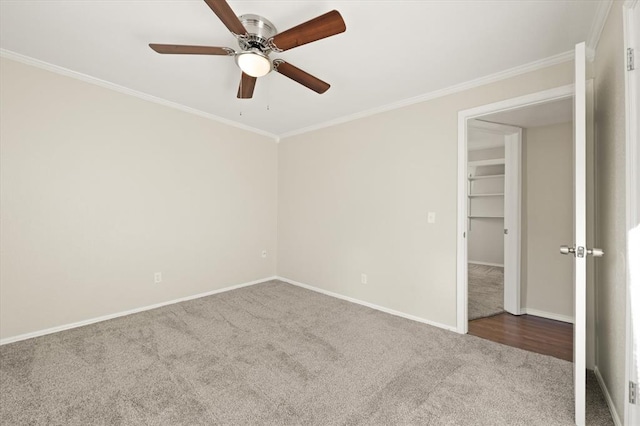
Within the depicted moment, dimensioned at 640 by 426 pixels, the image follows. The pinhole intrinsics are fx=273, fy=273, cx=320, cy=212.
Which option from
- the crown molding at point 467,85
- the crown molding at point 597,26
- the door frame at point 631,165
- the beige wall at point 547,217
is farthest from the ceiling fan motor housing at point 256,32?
the beige wall at point 547,217

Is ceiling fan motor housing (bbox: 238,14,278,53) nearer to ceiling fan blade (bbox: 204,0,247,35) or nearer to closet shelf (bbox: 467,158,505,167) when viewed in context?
ceiling fan blade (bbox: 204,0,247,35)

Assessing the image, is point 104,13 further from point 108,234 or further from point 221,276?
point 221,276

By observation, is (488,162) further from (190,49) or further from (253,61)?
(190,49)

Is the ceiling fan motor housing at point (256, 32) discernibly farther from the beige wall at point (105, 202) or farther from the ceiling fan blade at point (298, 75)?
the beige wall at point (105, 202)

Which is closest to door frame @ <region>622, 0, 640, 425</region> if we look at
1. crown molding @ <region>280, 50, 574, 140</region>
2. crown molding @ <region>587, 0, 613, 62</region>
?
crown molding @ <region>587, 0, 613, 62</region>

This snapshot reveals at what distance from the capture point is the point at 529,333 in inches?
107

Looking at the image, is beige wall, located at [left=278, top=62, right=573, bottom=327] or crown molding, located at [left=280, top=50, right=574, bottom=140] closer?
crown molding, located at [left=280, top=50, right=574, bottom=140]

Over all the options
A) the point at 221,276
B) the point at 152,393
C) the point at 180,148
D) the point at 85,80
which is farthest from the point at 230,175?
the point at 152,393

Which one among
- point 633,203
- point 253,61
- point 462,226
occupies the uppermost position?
point 253,61

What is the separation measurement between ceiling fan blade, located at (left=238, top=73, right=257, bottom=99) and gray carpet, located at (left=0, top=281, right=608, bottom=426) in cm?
215

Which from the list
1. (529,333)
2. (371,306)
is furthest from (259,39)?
(529,333)

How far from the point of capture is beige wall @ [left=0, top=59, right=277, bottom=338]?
7.73ft

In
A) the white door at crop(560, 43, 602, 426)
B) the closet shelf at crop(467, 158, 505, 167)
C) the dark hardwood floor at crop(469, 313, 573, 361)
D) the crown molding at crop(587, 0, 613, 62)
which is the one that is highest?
the crown molding at crop(587, 0, 613, 62)

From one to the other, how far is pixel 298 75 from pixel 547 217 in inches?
128
